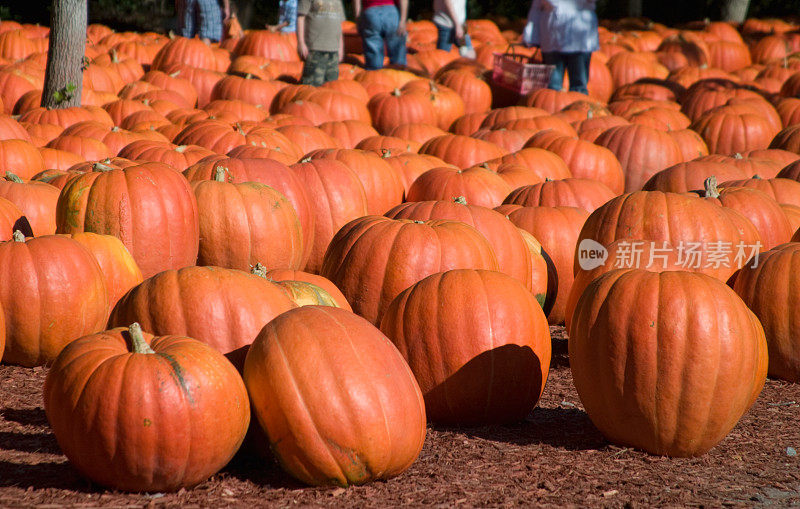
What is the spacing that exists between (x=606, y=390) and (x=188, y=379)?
1536 millimetres

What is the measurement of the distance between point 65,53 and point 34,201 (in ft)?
10.7

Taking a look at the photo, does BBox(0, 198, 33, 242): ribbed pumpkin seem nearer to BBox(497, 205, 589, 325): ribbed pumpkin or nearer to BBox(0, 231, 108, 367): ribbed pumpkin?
BBox(0, 231, 108, 367): ribbed pumpkin

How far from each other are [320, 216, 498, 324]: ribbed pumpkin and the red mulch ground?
91 centimetres

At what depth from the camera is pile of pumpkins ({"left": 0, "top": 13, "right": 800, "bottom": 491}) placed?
109 inches

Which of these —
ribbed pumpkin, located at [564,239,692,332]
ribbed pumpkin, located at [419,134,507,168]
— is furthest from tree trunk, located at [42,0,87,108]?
ribbed pumpkin, located at [564,239,692,332]

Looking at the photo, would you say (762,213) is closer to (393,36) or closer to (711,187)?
(711,187)

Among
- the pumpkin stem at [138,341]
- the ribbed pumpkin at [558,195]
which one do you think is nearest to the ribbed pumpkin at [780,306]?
the ribbed pumpkin at [558,195]

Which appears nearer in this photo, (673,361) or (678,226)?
(673,361)

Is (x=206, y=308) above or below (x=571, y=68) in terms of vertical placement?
below

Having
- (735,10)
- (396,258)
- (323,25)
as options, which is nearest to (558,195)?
(396,258)

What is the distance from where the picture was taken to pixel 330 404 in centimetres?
276

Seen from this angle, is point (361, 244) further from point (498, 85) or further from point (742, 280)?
point (498, 85)

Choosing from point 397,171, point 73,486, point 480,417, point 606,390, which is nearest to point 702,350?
point 606,390

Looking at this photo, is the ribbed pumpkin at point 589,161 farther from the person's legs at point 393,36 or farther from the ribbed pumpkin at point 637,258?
the person's legs at point 393,36
